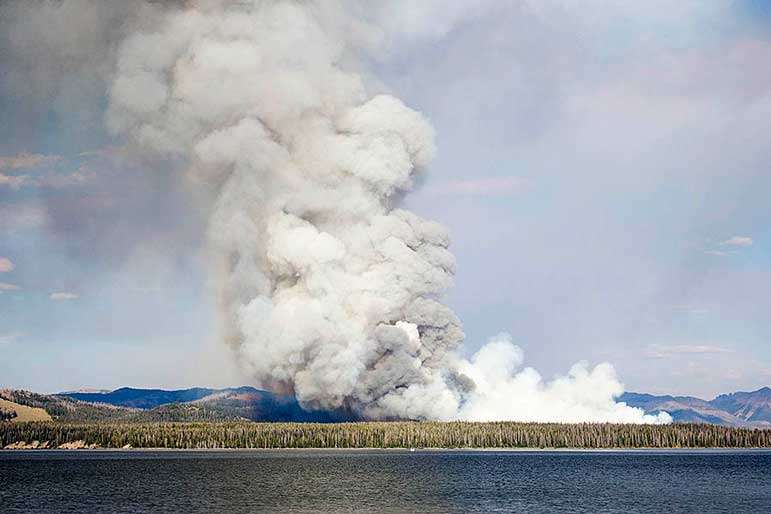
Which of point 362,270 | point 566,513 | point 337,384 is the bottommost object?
point 566,513

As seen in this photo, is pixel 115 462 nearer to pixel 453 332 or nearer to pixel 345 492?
pixel 453 332

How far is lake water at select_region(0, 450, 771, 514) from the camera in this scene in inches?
3103

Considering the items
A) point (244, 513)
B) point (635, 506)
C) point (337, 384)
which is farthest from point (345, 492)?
point (337, 384)

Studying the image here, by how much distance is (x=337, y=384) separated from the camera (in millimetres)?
161000

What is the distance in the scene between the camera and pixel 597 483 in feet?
350

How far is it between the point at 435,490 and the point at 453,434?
91221 millimetres

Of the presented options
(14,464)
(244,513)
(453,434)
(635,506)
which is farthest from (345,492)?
(453,434)

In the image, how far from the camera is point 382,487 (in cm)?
9769

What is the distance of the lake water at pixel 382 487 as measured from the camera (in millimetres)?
78812

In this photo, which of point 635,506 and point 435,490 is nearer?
point 635,506

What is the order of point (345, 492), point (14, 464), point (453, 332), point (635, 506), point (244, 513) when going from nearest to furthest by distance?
1. point (244, 513)
2. point (635, 506)
3. point (345, 492)
4. point (14, 464)
5. point (453, 332)

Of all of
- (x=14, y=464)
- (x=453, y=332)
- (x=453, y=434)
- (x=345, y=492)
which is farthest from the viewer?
(x=453, y=434)

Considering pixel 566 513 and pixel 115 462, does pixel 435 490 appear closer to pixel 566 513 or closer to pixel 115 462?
pixel 566 513

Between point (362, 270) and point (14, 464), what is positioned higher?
point (362, 270)
